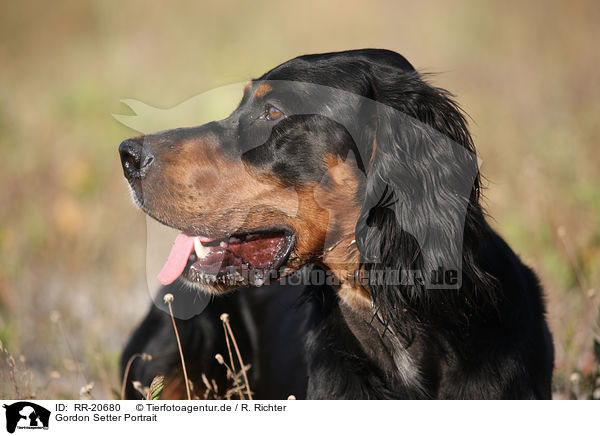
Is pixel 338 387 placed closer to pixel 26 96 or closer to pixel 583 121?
pixel 583 121

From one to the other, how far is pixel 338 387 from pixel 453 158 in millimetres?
911

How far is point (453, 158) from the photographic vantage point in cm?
230

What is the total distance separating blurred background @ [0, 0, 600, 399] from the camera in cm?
375

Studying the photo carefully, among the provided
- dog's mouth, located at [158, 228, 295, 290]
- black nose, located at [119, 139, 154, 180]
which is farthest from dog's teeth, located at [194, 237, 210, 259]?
black nose, located at [119, 139, 154, 180]

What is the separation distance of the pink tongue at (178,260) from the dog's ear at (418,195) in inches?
26.0

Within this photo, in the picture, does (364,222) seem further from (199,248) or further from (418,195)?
(199,248)

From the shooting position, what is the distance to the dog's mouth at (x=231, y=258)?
2.35 m

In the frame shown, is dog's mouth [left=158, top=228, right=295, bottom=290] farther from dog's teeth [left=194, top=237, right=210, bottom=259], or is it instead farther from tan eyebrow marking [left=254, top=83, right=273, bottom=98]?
tan eyebrow marking [left=254, top=83, right=273, bottom=98]

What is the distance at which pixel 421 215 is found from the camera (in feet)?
7.48

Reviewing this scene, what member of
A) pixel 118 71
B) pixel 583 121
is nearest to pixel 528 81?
pixel 583 121

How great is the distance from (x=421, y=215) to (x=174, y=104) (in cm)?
407
